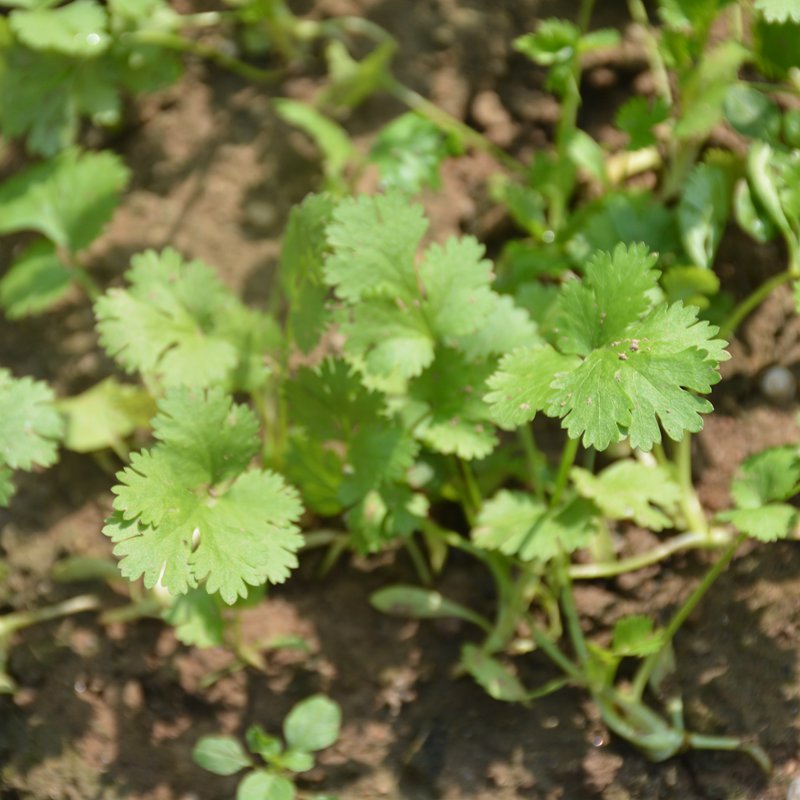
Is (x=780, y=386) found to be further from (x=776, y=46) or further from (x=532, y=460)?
(x=776, y=46)

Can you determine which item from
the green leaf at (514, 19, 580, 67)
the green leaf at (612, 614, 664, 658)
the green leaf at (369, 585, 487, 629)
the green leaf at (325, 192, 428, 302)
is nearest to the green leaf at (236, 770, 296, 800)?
the green leaf at (369, 585, 487, 629)

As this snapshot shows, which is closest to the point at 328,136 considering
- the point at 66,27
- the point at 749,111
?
the point at 66,27

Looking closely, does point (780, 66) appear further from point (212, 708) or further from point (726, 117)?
point (212, 708)

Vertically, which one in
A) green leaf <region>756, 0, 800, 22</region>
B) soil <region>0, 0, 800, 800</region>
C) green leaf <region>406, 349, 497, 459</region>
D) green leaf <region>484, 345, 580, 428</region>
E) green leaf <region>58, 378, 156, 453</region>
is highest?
green leaf <region>756, 0, 800, 22</region>

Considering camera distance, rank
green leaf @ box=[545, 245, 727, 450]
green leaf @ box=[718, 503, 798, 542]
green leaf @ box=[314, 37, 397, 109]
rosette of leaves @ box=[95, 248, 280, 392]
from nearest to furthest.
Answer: green leaf @ box=[545, 245, 727, 450] → green leaf @ box=[718, 503, 798, 542] → rosette of leaves @ box=[95, 248, 280, 392] → green leaf @ box=[314, 37, 397, 109]

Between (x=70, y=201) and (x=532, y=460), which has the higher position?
(x=70, y=201)

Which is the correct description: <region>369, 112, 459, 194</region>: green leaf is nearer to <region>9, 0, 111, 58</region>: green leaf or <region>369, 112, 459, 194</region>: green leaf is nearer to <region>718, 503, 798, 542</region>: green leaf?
<region>9, 0, 111, 58</region>: green leaf
